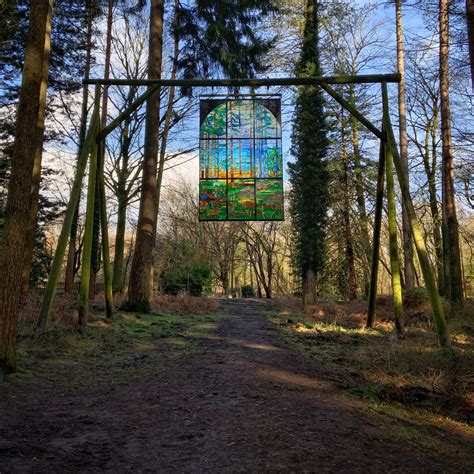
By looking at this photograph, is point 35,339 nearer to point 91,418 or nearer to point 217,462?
point 91,418

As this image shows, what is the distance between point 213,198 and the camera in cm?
1275

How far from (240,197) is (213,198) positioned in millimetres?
806

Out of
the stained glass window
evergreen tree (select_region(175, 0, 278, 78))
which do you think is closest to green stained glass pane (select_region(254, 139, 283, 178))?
the stained glass window

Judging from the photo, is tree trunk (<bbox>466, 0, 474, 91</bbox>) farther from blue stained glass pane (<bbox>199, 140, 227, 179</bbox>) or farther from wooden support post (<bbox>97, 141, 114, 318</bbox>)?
wooden support post (<bbox>97, 141, 114, 318</bbox>)

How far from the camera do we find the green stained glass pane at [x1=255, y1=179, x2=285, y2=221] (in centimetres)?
1281

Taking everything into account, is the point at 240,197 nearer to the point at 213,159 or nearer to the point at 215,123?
the point at 213,159

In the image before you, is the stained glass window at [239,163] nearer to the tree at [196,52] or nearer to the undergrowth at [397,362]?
the tree at [196,52]

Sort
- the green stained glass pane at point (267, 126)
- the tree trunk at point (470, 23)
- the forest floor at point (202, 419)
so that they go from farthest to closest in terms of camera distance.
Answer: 1. the green stained glass pane at point (267, 126)
2. the tree trunk at point (470, 23)
3. the forest floor at point (202, 419)

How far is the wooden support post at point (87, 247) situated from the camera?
870 cm

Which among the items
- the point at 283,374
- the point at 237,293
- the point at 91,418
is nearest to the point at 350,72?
the point at 283,374

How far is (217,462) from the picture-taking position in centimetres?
299

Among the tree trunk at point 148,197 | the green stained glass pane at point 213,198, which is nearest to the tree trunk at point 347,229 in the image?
the green stained glass pane at point 213,198

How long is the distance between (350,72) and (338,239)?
898 cm

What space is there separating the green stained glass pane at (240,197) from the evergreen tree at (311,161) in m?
6.47
